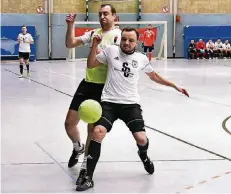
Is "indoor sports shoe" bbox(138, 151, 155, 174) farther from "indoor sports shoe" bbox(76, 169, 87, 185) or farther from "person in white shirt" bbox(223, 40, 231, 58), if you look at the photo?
"person in white shirt" bbox(223, 40, 231, 58)

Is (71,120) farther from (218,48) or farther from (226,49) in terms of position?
(226,49)

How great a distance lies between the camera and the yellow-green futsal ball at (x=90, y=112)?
5973 mm

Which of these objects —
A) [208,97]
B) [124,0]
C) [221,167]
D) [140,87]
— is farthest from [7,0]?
[221,167]

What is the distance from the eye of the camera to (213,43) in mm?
36188

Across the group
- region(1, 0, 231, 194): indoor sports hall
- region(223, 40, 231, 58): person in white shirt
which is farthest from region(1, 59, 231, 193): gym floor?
region(223, 40, 231, 58): person in white shirt

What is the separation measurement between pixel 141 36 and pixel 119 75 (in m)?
27.4

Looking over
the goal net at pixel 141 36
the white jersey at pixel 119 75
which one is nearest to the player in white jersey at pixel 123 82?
the white jersey at pixel 119 75

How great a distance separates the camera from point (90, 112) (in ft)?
19.6

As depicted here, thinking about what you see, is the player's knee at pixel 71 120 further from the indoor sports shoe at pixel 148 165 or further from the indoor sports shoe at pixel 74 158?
the indoor sports shoe at pixel 148 165

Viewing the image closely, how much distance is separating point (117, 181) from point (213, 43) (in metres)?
30.9

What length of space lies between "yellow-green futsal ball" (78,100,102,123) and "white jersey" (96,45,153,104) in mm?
306

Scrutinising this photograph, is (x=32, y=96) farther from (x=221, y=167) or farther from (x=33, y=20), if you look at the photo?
(x=33, y=20)

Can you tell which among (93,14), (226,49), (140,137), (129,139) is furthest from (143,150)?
(226,49)

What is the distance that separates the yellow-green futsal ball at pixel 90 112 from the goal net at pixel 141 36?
2668cm
